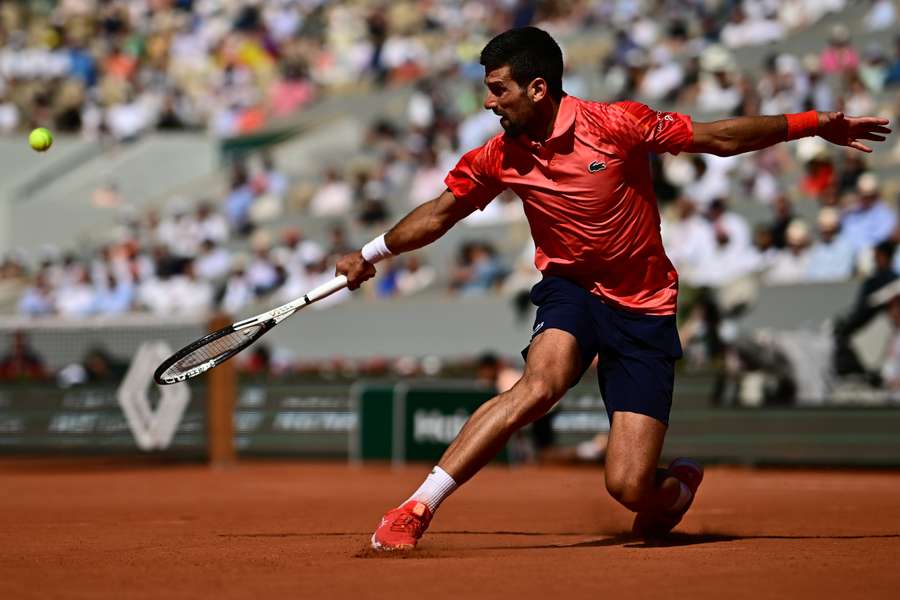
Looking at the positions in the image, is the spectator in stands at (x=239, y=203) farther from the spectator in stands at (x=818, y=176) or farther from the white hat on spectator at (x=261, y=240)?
the spectator in stands at (x=818, y=176)

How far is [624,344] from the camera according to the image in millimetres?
7875

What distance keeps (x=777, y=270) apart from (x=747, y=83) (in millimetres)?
4022

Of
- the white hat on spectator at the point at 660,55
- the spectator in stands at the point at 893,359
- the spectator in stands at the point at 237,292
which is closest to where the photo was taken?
the spectator in stands at the point at 893,359

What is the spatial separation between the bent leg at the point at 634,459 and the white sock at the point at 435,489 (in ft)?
2.69

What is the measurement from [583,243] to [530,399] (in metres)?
0.83

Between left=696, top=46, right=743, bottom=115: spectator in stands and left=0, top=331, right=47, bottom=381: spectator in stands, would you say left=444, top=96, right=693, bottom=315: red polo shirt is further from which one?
left=696, top=46, right=743, bottom=115: spectator in stands

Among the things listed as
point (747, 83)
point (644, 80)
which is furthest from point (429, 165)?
point (747, 83)

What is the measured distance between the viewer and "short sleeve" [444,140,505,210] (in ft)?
25.6

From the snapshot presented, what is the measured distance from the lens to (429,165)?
25.4 meters

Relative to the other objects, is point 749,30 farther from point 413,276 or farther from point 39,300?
point 39,300

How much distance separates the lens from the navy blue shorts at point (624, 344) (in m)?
7.81

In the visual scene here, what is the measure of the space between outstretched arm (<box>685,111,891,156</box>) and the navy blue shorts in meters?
0.89

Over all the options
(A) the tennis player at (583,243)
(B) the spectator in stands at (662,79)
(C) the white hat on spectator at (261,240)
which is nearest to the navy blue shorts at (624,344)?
(A) the tennis player at (583,243)

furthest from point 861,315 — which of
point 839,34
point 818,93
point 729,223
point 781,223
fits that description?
point 839,34
